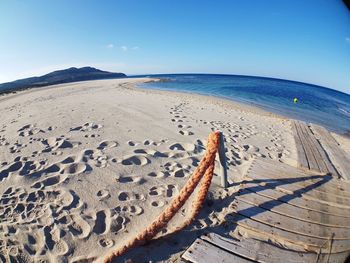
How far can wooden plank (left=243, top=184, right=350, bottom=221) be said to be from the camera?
3.74 metres

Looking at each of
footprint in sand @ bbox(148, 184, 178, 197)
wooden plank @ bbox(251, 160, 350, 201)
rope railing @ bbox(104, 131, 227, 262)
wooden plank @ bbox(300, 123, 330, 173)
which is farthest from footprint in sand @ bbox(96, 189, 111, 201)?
wooden plank @ bbox(300, 123, 330, 173)

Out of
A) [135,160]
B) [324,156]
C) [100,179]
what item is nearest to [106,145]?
[135,160]

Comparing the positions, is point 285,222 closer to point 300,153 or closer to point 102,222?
point 102,222

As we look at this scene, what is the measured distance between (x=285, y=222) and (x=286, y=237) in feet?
1.02

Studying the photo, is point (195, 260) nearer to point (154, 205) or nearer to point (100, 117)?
point (154, 205)

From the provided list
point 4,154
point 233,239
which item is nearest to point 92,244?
point 233,239

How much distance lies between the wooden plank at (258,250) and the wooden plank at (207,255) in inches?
2.9

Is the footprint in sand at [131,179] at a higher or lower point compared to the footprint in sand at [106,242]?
higher

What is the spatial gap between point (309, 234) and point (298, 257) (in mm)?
515

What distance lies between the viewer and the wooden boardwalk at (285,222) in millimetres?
2832

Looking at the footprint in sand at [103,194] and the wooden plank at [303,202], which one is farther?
the footprint in sand at [103,194]

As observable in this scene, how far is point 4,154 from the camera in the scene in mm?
5461

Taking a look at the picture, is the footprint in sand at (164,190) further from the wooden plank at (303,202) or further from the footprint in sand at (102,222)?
the wooden plank at (303,202)

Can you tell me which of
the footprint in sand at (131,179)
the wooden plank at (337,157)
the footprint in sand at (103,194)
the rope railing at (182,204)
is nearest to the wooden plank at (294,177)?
the wooden plank at (337,157)
